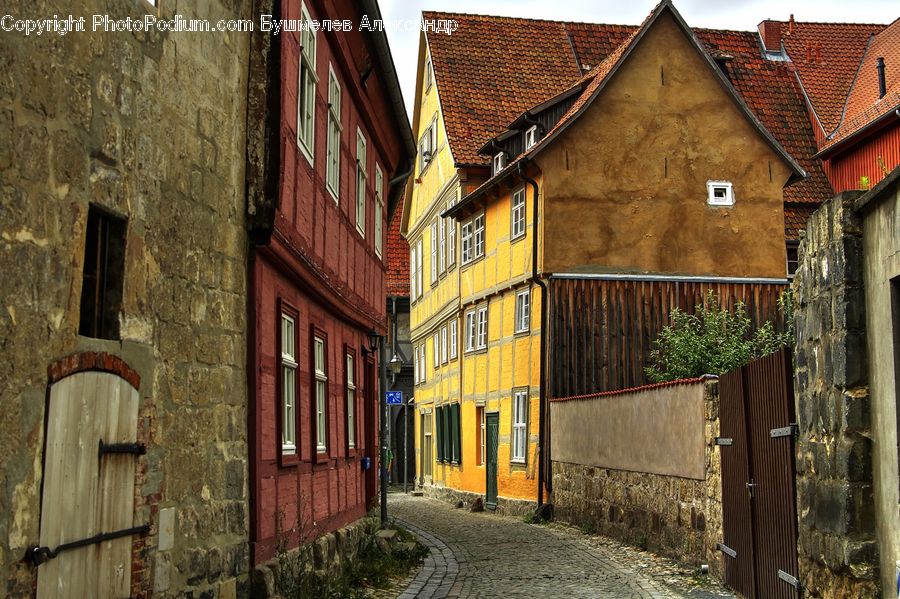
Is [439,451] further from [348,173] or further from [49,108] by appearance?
[49,108]

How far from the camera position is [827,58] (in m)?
33.5

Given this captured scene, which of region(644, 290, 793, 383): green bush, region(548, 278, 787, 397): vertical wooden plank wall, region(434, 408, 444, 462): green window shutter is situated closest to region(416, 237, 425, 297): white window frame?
region(434, 408, 444, 462): green window shutter

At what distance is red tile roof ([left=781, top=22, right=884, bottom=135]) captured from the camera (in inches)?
1231

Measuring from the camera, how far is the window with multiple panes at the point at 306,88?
36.8 ft

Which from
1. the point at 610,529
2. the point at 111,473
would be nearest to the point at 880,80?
the point at 610,529

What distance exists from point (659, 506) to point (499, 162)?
45.0ft

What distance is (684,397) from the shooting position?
13.4 m

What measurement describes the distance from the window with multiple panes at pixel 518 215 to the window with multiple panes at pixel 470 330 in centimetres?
367

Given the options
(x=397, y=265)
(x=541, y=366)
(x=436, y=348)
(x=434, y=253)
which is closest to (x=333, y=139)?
(x=541, y=366)

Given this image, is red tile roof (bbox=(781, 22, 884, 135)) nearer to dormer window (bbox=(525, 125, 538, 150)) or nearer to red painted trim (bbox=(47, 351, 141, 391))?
dormer window (bbox=(525, 125, 538, 150))

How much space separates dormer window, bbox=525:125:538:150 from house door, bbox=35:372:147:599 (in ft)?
61.4

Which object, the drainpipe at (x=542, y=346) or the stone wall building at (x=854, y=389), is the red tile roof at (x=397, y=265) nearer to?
the drainpipe at (x=542, y=346)

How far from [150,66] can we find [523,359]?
17.3 m

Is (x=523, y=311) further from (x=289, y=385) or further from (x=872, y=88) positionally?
(x=289, y=385)
